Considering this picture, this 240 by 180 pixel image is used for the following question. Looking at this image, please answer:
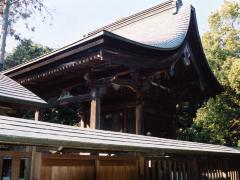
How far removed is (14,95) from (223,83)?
33.8 feet

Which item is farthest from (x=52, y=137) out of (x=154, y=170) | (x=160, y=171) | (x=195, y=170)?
(x=195, y=170)

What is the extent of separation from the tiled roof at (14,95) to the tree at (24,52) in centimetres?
1479

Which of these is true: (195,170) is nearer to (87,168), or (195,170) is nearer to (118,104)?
(87,168)

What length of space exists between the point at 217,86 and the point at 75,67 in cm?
606

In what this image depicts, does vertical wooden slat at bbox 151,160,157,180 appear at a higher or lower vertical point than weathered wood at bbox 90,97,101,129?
lower

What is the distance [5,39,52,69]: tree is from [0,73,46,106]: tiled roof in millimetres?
14790

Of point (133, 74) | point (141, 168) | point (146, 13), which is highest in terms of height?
point (146, 13)

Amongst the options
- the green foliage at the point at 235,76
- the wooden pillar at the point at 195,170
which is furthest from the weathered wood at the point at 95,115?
the green foliage at the point at 235,76

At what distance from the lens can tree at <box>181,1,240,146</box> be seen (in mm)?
14352

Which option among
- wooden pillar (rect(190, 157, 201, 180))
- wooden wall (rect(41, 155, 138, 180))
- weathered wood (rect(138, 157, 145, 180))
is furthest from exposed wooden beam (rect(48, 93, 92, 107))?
wooden wall (rect(41, 155, 138, 180))

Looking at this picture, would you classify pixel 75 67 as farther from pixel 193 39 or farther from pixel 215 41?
pixel 215 41

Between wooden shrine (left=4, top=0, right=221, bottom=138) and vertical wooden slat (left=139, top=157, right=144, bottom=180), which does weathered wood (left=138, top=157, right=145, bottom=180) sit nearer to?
vertical wooden slat (left=139, top=157, right=144, bottom=180)

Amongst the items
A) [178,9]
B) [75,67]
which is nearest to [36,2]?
[178,9]

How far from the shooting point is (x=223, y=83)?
49.4 ft
